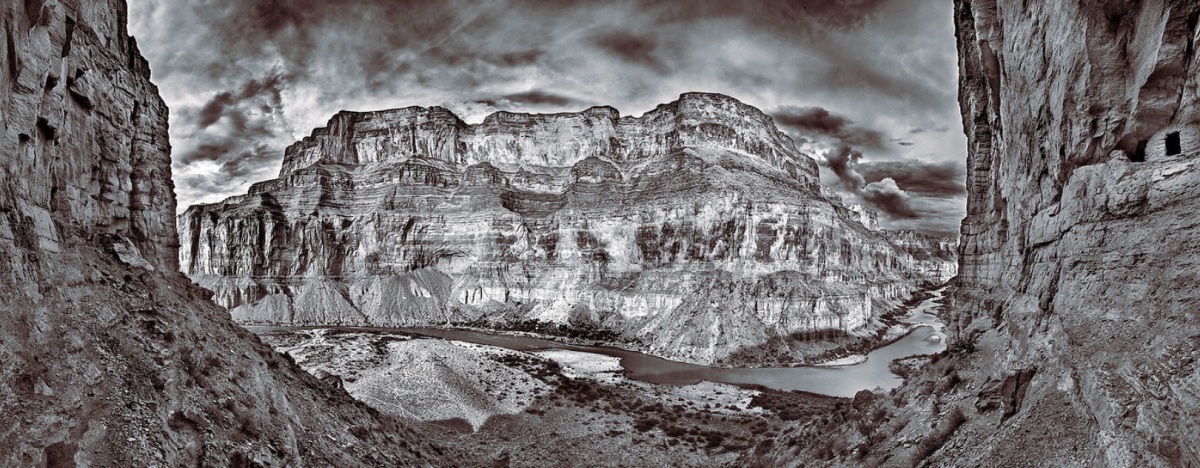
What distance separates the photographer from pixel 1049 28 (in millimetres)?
10195

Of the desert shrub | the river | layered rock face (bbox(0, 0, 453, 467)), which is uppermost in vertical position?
layered rock face (bbox(0, 0, 453, 467))

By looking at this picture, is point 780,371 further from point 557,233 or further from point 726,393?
point 557,233

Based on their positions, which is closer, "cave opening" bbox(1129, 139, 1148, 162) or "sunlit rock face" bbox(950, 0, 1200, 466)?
"sunlit rock face" bbox(950, 0, 1200, 466)

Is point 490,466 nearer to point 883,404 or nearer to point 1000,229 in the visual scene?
point 883,404

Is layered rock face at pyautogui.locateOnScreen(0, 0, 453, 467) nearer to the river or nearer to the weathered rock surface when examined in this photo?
the weathered rock surface

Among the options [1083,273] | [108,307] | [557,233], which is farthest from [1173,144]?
[557,233]

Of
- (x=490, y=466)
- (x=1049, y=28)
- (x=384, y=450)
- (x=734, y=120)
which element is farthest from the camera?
(x=734, y=120)

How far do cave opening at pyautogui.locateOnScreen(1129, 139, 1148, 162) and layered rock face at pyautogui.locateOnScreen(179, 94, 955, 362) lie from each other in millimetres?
42987

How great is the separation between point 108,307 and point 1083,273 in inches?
721

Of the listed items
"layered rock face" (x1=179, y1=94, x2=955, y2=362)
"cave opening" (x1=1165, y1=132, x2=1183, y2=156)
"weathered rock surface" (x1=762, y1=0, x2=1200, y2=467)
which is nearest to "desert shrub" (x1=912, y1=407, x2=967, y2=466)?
"weathered rock surface" (x1=762, y1=0, x2=1200, y2=467)

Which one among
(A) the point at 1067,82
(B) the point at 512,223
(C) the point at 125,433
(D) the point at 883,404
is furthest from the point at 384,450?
(B) the point at 512,223

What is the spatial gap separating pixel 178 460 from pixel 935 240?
21892 centimetres

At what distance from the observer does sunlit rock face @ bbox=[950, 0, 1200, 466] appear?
19.6 ft

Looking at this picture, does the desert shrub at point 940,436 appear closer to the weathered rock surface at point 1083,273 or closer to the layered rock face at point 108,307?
the weathered rock surface at point 1083,273
